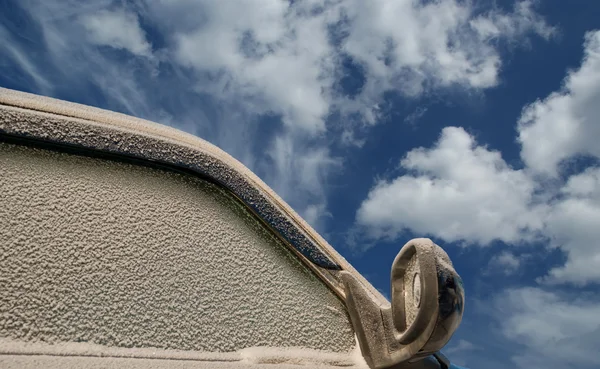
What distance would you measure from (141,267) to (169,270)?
0.10 metres

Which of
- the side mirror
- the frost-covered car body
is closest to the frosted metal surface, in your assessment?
the frost-covered car body

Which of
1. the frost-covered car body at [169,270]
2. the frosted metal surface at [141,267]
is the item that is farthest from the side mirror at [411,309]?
the frosted metal surface at [141,267]

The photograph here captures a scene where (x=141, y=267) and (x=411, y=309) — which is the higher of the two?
(x=411, y=309)

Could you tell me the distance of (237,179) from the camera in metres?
2.27

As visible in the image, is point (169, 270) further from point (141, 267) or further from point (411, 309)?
point (411, 309)

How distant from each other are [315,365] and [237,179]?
0.82 meters

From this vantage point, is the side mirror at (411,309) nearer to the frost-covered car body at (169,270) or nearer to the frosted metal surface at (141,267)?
the frost-covered car body at (169,270)

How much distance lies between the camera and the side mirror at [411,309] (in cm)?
192

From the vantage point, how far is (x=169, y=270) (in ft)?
6.73

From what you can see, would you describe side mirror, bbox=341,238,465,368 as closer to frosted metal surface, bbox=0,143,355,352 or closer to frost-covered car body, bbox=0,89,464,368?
frost-covered car body, bbox=0,89,464,368

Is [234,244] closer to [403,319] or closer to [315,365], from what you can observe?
[315,365]

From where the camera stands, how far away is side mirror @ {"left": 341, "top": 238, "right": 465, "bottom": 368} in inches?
75.5

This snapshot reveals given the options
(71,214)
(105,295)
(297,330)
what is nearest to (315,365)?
(297,330)

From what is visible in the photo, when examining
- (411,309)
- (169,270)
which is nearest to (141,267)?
(169,270)
